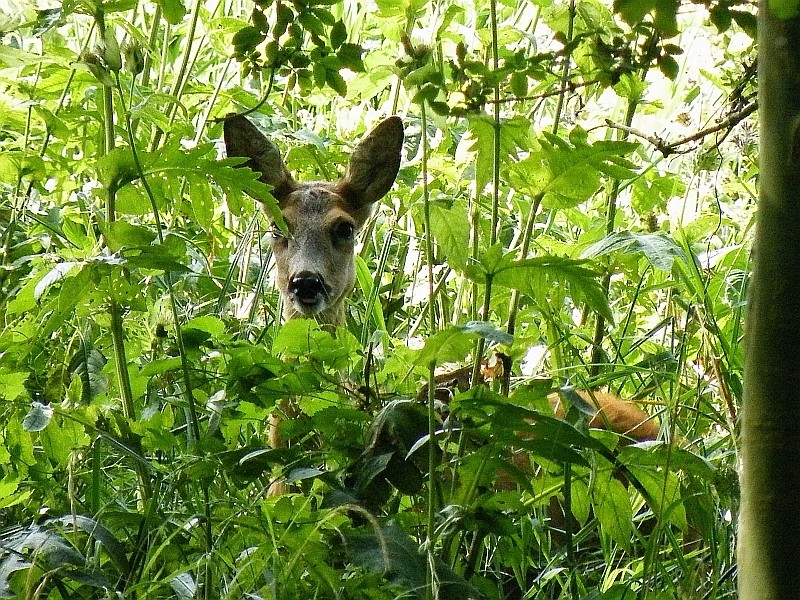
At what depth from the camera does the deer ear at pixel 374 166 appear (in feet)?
12.2

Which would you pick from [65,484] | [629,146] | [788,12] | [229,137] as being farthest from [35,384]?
[788,12]

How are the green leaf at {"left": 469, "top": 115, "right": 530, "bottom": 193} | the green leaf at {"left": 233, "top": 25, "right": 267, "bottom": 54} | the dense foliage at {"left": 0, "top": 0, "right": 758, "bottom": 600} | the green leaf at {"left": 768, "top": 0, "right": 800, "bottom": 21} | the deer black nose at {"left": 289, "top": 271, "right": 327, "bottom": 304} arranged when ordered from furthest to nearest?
the deer black nose at {"left": 289, "top": 271, "right": 327, "bottom": 304} → the green leaf at {"left": 469, "top": 115, "right": 530, "bottom": 193} → the green leaf at {"left": 233, "top": 25, "right": 267, "bottom": 54} → the dense foliage at {"left": 0, "top": 0, "right": 758, "bottom": 600} → the green leaf at {"left": 768, "top": 0, "right": 800, "bottom": 21}

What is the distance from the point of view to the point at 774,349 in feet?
3.14

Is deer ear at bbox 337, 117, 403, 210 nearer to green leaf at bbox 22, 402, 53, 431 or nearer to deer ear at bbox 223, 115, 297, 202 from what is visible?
deer ear at bbox 223, 115, 297, 202

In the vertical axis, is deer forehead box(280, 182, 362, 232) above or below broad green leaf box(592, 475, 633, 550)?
above

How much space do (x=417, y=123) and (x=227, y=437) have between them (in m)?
2.09

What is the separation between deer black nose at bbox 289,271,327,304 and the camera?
12.6ft

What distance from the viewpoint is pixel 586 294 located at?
1.71 meters

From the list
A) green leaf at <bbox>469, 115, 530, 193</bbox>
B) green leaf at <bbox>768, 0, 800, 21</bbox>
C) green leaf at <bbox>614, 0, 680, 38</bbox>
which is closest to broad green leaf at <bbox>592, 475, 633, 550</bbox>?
green leaf at <bbox>469, 115, 530, 193</bbox>

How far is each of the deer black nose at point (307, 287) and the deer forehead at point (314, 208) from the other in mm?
330

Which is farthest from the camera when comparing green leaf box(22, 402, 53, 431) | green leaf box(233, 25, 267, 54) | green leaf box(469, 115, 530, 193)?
green leaf box(469, 115, 530, 193)

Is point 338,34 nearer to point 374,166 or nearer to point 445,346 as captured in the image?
point 445,346

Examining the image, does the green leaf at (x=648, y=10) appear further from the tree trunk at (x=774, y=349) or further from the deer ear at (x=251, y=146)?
the deer ear at (x=251, y=146)

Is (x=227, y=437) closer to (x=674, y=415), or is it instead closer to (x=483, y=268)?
(x=483, y=268)
